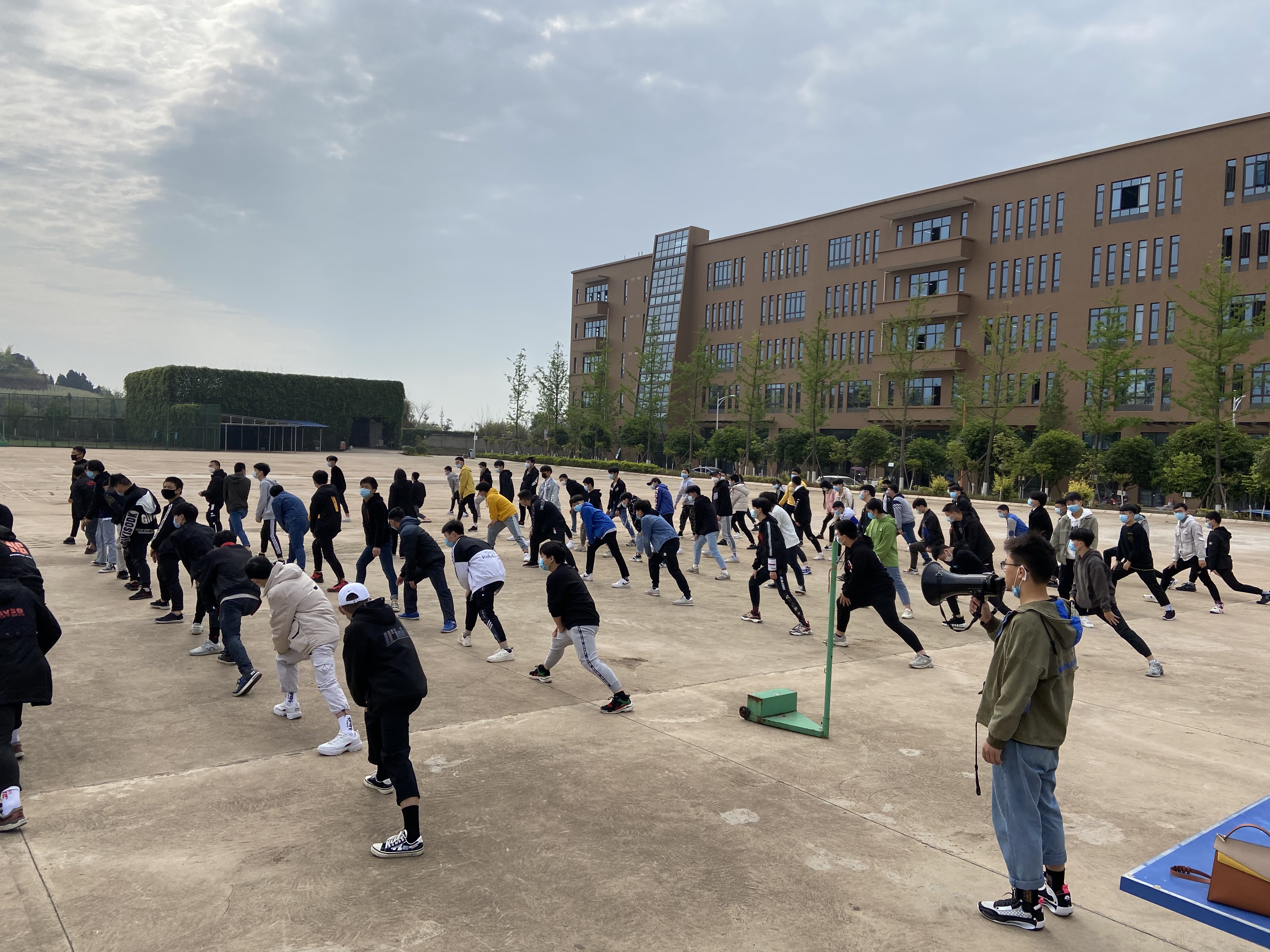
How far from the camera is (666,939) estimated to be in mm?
4062

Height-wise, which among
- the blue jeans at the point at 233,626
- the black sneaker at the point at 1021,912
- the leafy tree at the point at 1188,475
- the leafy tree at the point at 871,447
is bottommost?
the black sneaker at the point at 1021,912

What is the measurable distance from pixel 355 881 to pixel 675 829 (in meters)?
1.91

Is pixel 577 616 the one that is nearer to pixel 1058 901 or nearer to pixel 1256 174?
pixel 1058 901

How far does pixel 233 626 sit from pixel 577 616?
3.37 meters

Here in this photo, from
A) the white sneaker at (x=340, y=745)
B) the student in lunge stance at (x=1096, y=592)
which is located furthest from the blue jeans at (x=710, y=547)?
the white sneaker at (x=340, y=745)

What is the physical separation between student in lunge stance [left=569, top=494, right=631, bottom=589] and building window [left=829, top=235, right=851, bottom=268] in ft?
187

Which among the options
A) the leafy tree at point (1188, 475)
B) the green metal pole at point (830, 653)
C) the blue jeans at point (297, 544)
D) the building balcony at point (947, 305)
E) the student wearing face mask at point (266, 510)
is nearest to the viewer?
the green metal pole at point (830, 653)

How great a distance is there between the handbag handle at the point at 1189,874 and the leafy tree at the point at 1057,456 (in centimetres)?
4316

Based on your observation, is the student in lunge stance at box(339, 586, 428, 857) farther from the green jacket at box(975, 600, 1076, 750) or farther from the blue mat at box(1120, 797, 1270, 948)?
the blue mat at box(1120, 797, 1270, 948)

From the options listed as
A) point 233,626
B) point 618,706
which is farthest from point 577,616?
point 233,626

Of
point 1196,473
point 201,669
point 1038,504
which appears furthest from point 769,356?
point 201,669

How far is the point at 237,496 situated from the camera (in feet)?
50.9

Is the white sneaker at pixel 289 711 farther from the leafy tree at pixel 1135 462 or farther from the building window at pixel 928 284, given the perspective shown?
the building window at pixel 928 284

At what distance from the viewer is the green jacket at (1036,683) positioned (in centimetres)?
406
